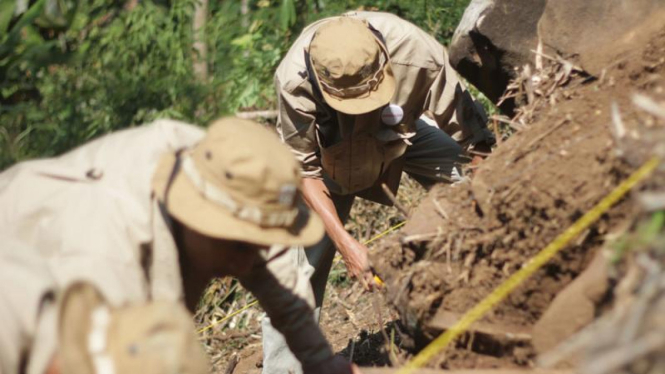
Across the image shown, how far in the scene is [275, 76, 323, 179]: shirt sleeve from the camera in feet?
17.2

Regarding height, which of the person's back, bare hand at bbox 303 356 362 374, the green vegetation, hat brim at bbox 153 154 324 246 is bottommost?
the green vegetation

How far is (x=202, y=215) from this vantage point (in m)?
3.03

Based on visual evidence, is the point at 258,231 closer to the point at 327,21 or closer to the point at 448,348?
the point at 448,348

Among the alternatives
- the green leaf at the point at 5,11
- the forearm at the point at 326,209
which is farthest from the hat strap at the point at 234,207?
the green leaf at the point at 5,11

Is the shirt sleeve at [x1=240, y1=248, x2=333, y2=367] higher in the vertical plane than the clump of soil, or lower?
lower

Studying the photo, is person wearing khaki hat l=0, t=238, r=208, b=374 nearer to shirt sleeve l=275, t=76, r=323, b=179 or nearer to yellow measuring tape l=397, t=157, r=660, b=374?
yellow measuring tape l=397, t=157, r=660, b=374

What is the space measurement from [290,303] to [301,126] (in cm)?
171

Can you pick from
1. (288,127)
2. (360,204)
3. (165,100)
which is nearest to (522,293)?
(288,127)

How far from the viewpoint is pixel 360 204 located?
7312 mm

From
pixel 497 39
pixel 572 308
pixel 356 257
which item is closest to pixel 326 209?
pixel 356 257

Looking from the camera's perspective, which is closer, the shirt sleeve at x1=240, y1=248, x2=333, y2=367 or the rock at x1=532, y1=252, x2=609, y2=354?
the rock at x1=532, y1=252, x2=609, y2=354

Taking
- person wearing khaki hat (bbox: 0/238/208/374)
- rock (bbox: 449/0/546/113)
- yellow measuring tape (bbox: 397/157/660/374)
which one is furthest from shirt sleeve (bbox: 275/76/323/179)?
person wearing khaki hat (bbox: 0/238/208/374)

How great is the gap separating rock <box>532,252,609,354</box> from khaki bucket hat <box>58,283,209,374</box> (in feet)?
4.07

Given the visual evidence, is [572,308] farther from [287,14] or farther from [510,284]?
[287,14]
